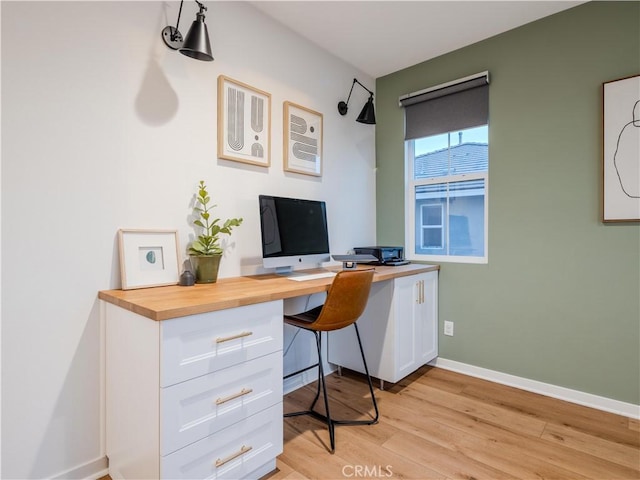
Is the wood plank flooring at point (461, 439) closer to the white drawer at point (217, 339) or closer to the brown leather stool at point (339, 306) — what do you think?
the brown leather stool at point (339, 306)

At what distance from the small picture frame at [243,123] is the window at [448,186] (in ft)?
4.50

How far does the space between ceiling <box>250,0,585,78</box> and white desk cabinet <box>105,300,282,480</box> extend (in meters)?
1.91

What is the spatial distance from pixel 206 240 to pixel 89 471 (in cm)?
114

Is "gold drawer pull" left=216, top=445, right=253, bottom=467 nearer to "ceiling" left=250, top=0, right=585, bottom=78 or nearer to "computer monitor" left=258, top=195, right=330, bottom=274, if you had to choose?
"computer monitor" left=258, top=195, right=330, bottom=274

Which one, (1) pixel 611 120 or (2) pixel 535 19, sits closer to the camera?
(1) pixel 611 120

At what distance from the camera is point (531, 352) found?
239cm

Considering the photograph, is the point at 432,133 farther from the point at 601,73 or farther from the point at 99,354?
the point at 99,354

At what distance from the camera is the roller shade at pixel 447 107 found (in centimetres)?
259

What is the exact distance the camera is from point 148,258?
5.48ft

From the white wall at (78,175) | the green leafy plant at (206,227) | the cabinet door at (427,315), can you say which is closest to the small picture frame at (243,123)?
the white wall at (78,175)

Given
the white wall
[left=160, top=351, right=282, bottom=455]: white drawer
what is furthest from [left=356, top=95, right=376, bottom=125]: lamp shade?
[left=160, top=351, right=282, bottom=455]: white drawer

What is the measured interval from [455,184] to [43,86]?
262cm

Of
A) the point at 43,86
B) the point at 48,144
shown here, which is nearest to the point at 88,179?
the point at 48,144

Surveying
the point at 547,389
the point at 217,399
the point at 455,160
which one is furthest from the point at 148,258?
the point at 547,389
